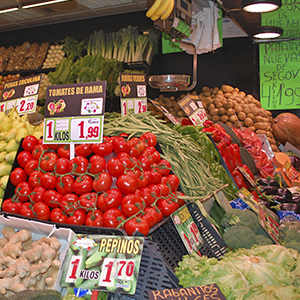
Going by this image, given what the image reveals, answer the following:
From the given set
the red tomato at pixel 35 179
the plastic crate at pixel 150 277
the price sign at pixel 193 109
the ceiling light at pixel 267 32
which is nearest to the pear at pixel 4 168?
the red tomato at pixel 35 179

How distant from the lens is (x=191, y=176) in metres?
2.20

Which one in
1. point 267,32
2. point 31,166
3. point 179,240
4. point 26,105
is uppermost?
point 267,32

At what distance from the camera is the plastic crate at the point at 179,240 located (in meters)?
1.57

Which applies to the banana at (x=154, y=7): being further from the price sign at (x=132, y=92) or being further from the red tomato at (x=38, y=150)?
the red tomato at (x=38, y=150)

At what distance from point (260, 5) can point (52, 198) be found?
3965 mm

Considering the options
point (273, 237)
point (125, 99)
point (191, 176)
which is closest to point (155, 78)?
point (125, 99)

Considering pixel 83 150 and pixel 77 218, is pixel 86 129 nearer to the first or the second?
pixel 83 150

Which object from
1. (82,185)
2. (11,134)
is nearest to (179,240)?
(82,185)

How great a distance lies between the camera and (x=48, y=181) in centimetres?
174

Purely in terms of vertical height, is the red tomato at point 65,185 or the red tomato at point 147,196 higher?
the red tomato at point 65,185

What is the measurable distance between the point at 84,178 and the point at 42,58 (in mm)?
5822

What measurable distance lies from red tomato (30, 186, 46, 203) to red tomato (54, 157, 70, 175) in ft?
0.43

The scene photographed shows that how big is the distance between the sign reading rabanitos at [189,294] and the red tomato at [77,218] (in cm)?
60

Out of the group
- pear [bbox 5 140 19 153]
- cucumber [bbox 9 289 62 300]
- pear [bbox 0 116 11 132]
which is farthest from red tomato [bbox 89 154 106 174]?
pear [bbox 0 116 11 132]
